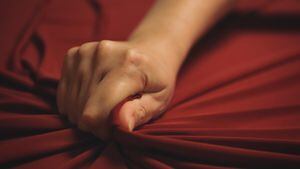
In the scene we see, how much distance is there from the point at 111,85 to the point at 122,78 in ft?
0.06

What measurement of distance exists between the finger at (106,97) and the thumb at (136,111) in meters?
0.01

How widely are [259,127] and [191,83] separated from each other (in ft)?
0.46

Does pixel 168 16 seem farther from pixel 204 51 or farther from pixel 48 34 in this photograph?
pixel 48 34

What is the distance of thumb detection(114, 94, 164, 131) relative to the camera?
402 millimetres

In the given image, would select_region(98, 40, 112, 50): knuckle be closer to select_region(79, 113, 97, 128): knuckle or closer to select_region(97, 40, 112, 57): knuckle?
select_region(97, 40, 112, 57): knuckle

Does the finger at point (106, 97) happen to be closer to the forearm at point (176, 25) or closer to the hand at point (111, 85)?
the hand at point (111, 85)

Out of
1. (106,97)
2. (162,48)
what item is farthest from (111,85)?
(162,48)

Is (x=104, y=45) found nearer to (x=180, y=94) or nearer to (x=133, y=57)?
(x=133, y=57)

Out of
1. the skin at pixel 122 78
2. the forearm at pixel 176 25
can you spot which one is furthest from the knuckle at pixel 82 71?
the forearm at pixel 176 25

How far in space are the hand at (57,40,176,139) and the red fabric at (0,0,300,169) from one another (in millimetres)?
22

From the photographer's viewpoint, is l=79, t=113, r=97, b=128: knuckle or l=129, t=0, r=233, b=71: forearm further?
l=129, t=0, r=233, b=71: forearm

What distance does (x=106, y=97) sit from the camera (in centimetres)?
42

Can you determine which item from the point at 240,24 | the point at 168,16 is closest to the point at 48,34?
the point at 168,16

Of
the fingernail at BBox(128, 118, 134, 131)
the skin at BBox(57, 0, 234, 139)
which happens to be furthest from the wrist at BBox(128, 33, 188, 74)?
the fingernail at BBox(128, 118, 134, 131)
